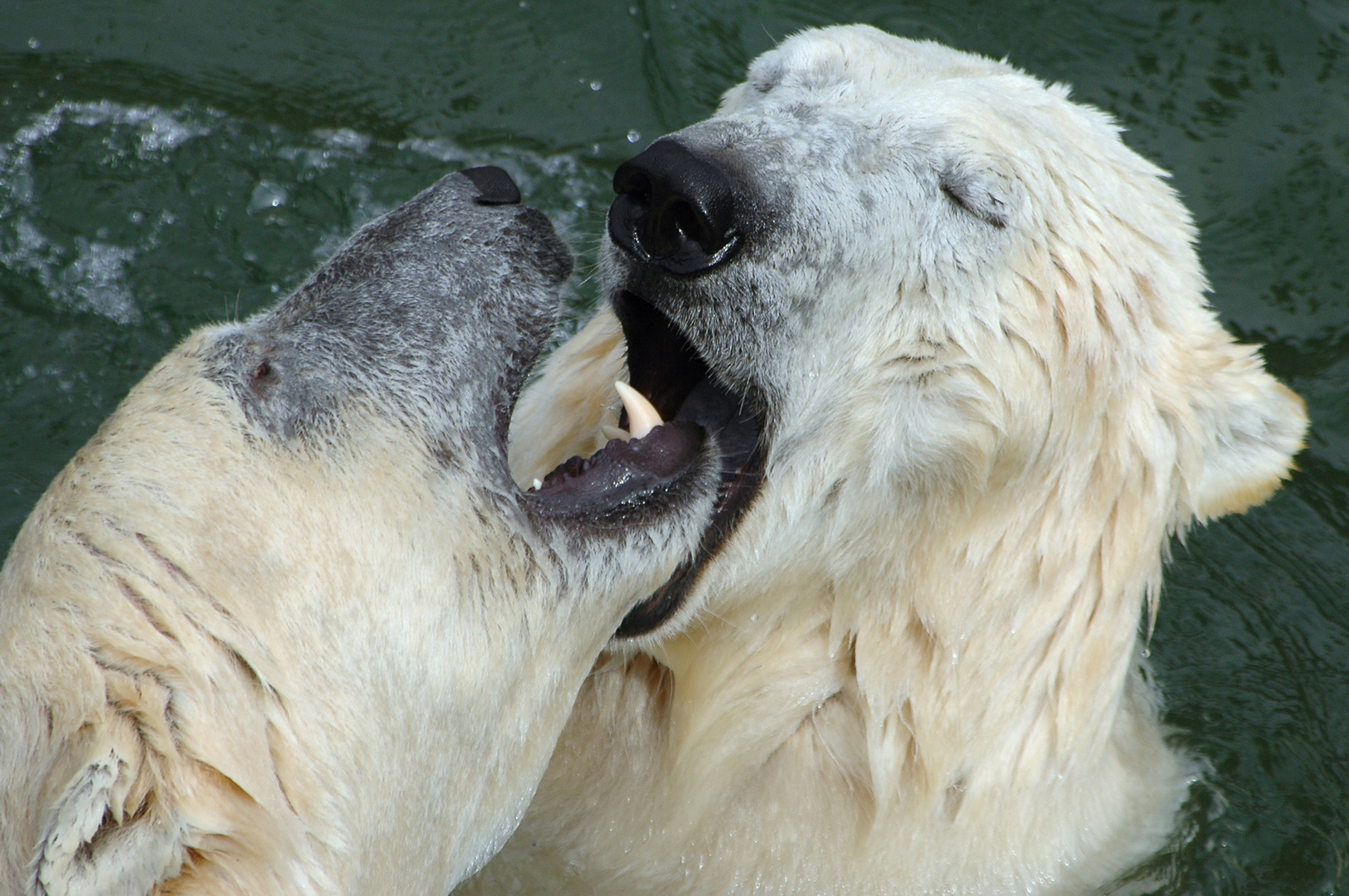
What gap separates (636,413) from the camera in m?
2.87

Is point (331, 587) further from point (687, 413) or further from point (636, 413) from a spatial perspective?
point (687, 413)

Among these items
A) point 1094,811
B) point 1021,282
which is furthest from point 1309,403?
point 1021,282

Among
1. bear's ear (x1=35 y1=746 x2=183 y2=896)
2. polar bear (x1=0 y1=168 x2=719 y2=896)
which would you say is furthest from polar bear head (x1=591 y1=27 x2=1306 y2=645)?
bear's ear (x1=35 y1=746 x2=183 y2=896)

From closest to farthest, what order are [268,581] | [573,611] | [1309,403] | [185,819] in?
[185,819] → [268,581] → [573,611] → [1309,403]

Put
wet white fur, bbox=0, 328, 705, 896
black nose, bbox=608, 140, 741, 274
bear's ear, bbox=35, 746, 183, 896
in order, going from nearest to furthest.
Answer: bear's ear, bbox=35, 746, 183, 896 < wet white fur, bbox=0, 328, 705, 896 < black nose, bbox=608, 140, 741, 274

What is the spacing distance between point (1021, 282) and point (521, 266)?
1147 mm

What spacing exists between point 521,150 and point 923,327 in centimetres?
396

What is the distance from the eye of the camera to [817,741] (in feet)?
9.99

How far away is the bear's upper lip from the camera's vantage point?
9.36 ft

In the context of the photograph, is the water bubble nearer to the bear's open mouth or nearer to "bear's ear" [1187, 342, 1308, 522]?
the bear's open mouth

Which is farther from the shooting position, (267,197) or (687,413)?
(267,197)

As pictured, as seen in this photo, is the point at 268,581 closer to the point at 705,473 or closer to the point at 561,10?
the point at 705,473

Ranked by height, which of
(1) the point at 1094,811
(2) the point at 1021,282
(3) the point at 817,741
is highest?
(2) the point at 1021,282

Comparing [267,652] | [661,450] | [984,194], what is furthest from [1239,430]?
[267,652]
